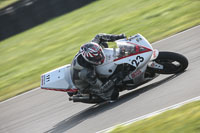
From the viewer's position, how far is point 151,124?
5.43 meters

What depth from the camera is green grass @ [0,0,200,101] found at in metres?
11.9

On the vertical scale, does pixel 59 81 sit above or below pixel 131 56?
below

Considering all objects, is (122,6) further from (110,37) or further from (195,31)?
(110,37)

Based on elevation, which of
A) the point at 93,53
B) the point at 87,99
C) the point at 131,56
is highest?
the point at 93,53

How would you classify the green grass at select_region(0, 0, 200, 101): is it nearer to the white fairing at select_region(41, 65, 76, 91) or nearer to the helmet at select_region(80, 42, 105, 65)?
the white fairing at select_region(41, 65, 76, 91)

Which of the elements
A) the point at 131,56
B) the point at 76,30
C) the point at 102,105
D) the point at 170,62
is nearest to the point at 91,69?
the point at 131,56

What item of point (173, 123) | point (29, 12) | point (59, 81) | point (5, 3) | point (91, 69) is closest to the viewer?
point (173, 123)

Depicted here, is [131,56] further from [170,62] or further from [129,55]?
[170,62]

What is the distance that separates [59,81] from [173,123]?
134 inches

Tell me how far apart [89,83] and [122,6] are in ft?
32.2

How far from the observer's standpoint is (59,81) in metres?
7.75

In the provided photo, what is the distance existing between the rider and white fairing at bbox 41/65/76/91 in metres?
0.27

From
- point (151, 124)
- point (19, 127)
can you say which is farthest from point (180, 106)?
point (19, 127)

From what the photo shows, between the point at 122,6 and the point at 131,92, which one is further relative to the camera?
the point at 122,6
